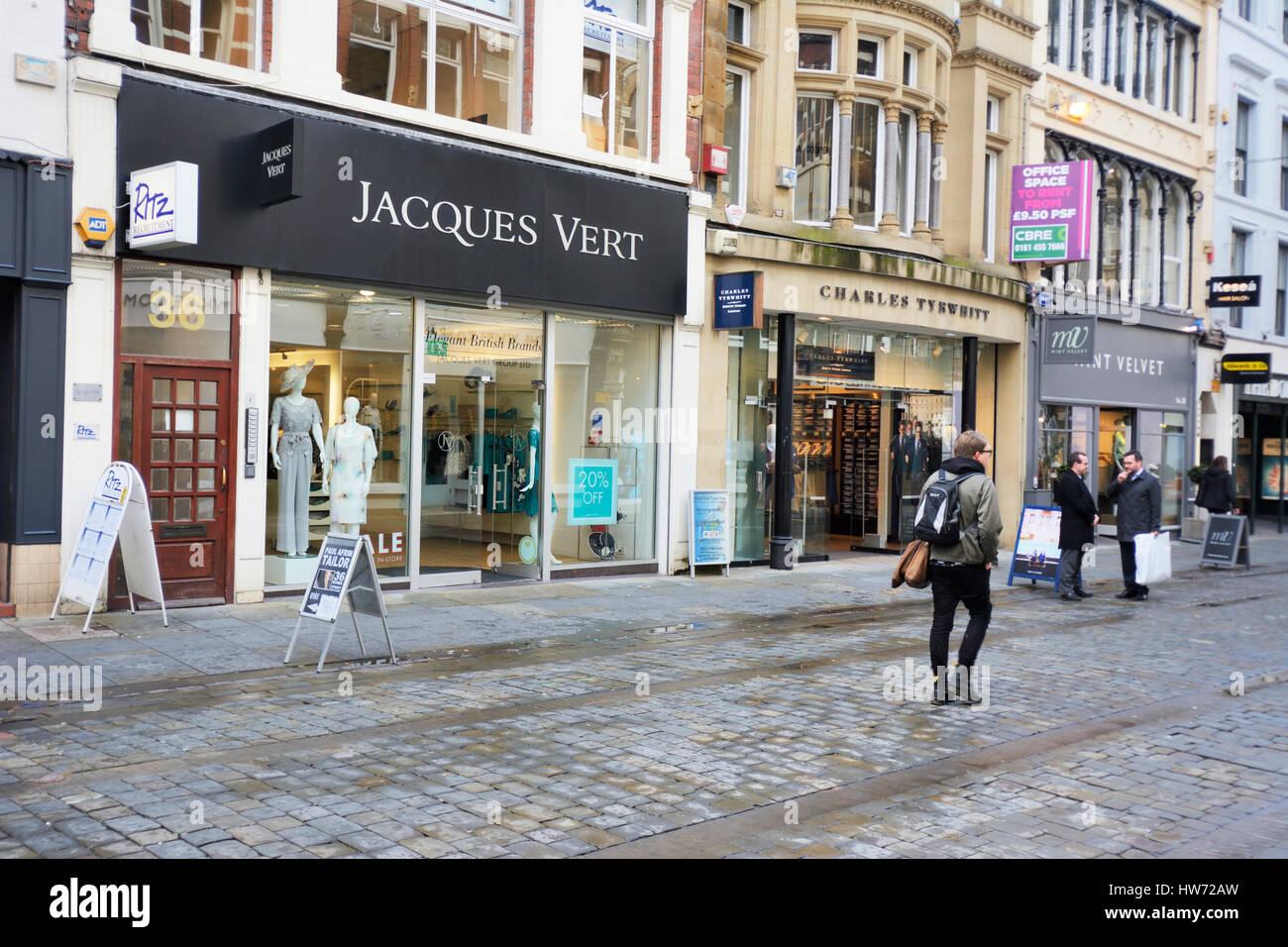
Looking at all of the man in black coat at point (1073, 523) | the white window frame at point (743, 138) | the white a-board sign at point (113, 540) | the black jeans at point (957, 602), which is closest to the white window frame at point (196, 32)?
the white a-board sign at point (113, 540)

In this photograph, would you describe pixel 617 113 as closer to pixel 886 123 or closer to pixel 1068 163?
pixel 886 123

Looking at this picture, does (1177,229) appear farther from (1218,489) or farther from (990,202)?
(1218,489)

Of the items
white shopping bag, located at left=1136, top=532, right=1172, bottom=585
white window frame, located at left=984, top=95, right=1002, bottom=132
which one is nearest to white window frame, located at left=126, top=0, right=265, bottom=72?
white shopping bag, located at left=1136, top=532, right=1172, bottom=585

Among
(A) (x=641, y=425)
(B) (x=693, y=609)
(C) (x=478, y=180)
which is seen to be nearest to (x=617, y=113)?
(C) (x=478, y=180)

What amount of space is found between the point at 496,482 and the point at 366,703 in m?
6.88

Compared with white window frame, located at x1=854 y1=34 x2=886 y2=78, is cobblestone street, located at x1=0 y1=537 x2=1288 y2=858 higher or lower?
lower

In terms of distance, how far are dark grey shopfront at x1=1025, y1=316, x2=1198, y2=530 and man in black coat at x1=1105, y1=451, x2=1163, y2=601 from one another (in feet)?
19.6

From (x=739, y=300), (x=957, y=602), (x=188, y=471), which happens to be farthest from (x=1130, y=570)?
(x=188, y=471)

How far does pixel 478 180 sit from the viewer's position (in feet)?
45.0

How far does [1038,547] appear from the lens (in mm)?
16266

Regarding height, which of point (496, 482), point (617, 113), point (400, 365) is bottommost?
point (496, 482)

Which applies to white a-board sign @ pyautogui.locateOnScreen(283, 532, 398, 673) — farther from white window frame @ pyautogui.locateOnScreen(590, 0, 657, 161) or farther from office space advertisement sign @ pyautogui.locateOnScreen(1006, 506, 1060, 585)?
office space advertisement sign @ pyautogui.locateOnScreen(1006, 506, 1060, 585)

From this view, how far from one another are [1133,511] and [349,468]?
34.0 feet

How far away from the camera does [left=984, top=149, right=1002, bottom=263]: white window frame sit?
72.7 feet
